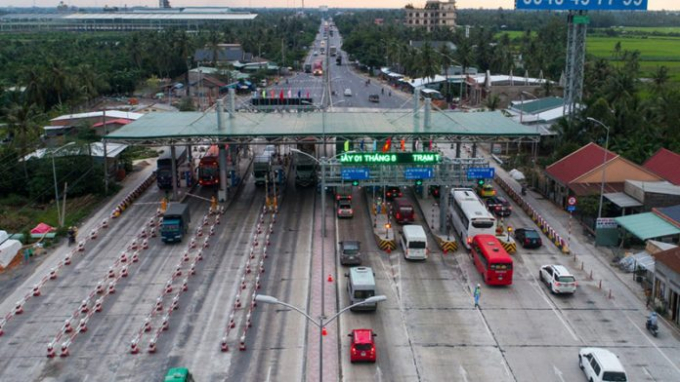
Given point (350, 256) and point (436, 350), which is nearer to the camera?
point (436, 350)

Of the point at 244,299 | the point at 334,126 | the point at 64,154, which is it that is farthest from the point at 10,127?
the point at 244,299

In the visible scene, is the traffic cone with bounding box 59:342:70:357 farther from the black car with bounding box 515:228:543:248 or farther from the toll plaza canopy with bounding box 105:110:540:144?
the black car with bounding box 515:228:543:248

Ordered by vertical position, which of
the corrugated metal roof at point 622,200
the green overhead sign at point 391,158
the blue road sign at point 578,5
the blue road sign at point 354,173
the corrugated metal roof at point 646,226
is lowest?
the corrugated metal roof at point 646,226

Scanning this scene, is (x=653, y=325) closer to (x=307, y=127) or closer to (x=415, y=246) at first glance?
(x=415, y=246)

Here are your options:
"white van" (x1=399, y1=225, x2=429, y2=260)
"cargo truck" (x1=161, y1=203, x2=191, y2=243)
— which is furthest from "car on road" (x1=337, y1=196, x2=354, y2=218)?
"cargo truck" (x1=161, y1=203, x2=191, y2=243)

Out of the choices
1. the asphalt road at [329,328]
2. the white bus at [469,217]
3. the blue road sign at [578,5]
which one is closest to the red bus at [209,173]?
the asphalt road at [329,328]

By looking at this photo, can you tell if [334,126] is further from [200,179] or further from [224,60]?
[224,60]

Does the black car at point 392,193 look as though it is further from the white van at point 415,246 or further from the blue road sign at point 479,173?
the white van at point 415,246
